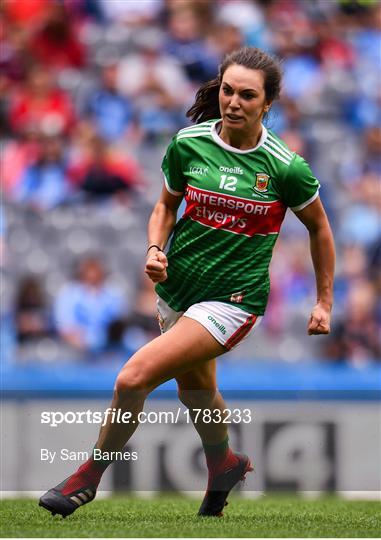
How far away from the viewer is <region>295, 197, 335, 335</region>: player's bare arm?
15.7ft

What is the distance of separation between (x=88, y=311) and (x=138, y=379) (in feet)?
17.7

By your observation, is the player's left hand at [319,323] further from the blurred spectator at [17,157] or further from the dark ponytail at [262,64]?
the blurred spectator at [17,157]

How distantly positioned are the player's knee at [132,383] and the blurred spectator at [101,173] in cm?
660

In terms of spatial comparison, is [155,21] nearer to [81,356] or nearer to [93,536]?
[81,356]

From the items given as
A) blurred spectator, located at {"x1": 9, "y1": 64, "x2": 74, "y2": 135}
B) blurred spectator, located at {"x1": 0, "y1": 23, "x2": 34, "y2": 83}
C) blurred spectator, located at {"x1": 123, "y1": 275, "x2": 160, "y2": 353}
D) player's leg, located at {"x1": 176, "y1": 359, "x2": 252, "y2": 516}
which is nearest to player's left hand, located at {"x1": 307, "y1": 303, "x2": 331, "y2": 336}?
player's leg, located at {"x1": 176, "y1": 359, "x2": 252, "y2": 516}

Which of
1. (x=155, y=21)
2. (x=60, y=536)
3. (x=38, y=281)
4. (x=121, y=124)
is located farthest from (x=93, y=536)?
(x=155, y=21)

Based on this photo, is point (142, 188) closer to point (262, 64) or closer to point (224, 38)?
point (224, 38)

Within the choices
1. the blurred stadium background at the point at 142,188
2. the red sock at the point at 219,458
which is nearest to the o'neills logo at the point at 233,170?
the red sock at the point at 219,458

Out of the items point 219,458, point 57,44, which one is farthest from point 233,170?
point 57,44

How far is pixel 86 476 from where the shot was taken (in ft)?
15.6

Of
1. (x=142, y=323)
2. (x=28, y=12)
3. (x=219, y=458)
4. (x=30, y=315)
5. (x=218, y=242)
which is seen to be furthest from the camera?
(x=28, y=12)

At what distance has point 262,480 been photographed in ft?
20.9

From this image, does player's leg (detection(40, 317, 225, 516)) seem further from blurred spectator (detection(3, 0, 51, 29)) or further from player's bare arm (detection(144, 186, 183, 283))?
blurred spectator (detection(3, 0, 51, 29))

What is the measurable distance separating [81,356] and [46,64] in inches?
152
